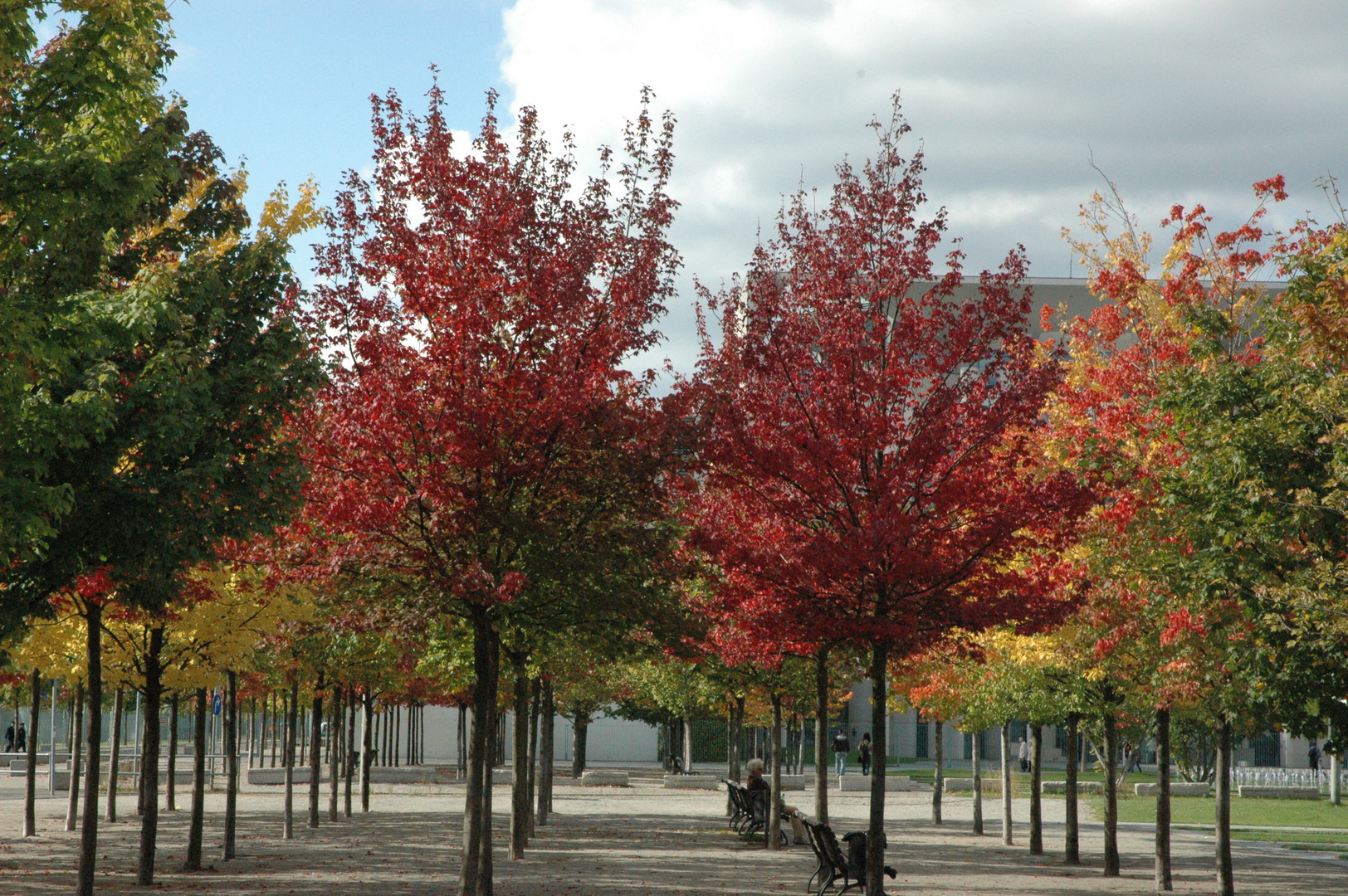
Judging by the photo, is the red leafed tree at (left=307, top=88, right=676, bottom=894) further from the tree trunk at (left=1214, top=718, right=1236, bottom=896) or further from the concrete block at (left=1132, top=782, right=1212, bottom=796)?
the concrete block at (left=1132, top=782, right=1212, bottom=796)

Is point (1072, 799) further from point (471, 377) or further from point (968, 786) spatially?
point (968, 786)

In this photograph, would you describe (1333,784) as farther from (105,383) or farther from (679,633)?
(105,383)

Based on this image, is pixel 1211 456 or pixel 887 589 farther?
pixel 887 589

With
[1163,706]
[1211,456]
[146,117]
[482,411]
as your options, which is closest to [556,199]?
[482,411]

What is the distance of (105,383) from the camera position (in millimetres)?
9664

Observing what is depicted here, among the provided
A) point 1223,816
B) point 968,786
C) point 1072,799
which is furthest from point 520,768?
point 968,786

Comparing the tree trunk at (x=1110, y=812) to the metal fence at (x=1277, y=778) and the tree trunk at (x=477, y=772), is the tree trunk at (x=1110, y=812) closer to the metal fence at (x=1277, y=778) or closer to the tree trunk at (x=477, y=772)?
the tree trunk at (x=477, y=772)

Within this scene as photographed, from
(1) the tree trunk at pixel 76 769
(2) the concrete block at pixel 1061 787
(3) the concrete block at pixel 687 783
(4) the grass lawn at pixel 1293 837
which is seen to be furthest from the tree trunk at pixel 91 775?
(2) the concrete block at pixel 1061 787

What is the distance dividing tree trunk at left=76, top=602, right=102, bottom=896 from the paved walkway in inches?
80.4

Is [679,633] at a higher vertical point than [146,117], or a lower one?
lower

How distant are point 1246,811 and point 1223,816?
2361cm

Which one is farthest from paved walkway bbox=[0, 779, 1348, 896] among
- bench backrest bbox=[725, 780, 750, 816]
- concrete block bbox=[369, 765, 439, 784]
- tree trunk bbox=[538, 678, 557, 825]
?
concrete block bbox=[369, 765, 439, 784]

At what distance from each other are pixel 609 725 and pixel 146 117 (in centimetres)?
6170

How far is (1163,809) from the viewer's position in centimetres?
1677
